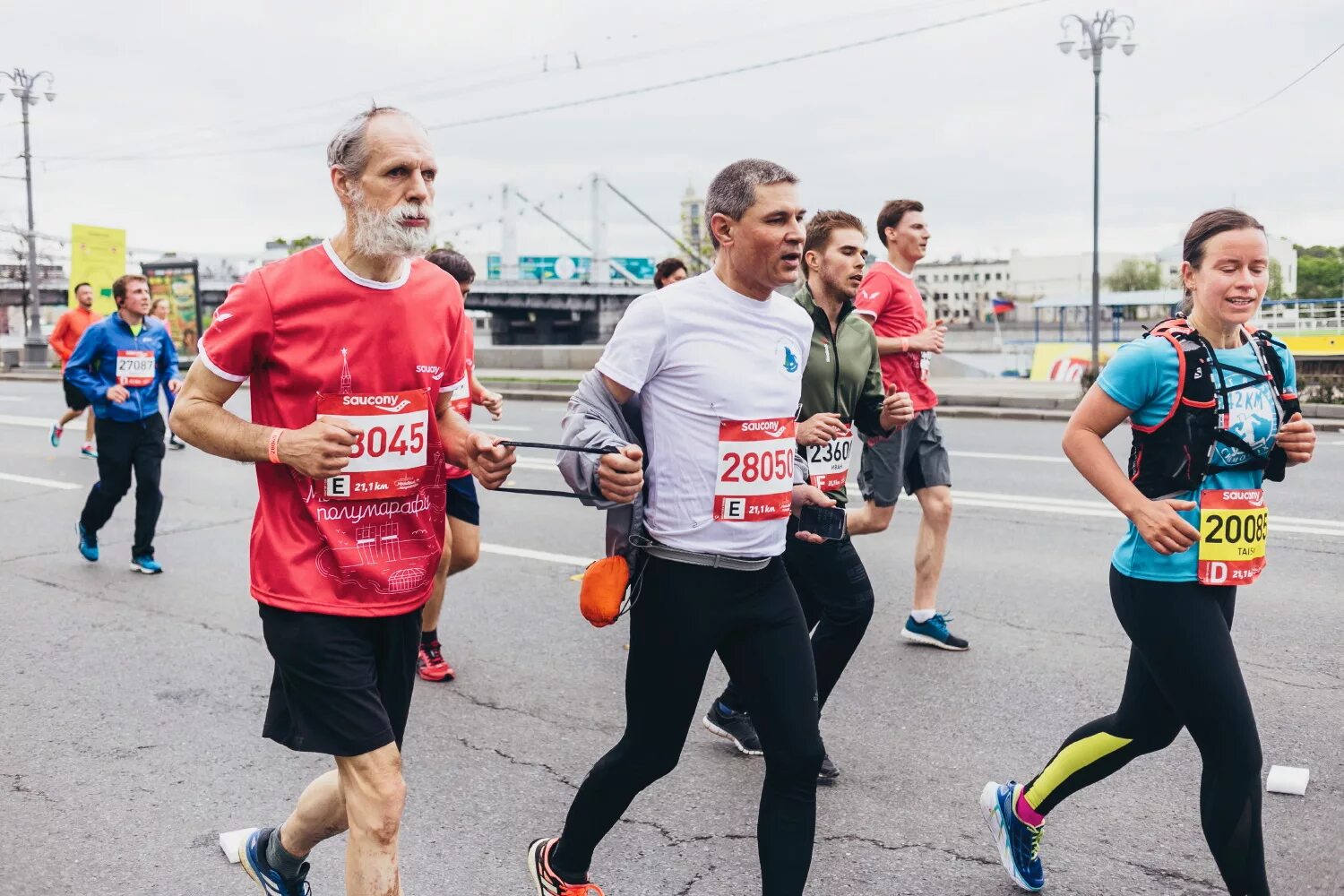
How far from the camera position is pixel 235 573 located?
724 centimetres

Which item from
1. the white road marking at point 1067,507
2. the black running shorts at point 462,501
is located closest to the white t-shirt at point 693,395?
the black running shorts at point 462,501

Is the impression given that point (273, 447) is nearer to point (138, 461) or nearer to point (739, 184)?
point (739, 184)

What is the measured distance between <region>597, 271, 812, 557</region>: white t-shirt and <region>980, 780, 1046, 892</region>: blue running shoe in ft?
3.44

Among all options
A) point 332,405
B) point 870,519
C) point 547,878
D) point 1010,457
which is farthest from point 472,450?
point 1010,457

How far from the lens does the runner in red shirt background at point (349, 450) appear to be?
255cm

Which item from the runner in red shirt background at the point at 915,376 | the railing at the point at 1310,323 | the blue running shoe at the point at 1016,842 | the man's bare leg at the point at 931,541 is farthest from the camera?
the railing at the point at 1310,323

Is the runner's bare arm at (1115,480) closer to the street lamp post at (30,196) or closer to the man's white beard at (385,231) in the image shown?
the man's white beard at (385,231)

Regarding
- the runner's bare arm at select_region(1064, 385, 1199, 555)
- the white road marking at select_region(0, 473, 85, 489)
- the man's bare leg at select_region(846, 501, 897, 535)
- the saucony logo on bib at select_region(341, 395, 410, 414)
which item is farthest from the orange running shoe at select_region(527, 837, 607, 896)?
the white road marking at select_region(0, 473, 85, 489)

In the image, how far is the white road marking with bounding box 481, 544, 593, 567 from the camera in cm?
745

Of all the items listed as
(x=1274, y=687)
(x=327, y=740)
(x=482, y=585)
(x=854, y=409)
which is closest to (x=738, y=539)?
(x=327, y=740)

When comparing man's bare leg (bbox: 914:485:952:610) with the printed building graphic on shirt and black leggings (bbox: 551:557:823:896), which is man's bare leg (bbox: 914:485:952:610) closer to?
black leggings (bbox: 551:557:823:896)

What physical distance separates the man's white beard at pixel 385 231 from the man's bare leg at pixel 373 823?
1.04 meters

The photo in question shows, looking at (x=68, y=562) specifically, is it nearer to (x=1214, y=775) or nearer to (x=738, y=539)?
(x=738, y=539)

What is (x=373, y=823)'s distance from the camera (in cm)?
252
